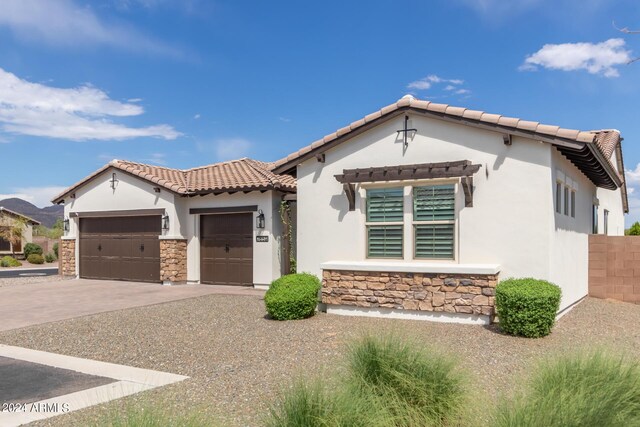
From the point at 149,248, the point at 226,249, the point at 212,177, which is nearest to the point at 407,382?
the point at 226,249

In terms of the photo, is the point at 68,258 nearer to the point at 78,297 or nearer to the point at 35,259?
the point at 78,297

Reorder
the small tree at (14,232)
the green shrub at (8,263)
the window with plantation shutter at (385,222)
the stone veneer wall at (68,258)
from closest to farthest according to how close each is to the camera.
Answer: the window with plantation shutter at (385,222) < the stone veneer wall at (68,258) < the green shrub at (8,263) < the small tree at (14,232)

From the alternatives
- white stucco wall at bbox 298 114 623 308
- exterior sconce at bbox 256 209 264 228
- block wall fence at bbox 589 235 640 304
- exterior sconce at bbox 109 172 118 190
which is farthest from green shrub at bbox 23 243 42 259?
block wall fence at bbox 589 235 640 304

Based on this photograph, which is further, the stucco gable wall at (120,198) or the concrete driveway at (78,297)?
the stucco gable wall at (120,198)

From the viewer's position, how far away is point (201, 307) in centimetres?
1197

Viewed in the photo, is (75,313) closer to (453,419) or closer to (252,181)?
(252,181)

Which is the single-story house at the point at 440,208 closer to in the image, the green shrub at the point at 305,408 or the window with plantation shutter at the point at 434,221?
the window with plantation shutter at the point at 434,221

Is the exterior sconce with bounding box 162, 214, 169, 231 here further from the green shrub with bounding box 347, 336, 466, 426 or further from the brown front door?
the green shrub with bounding box 347, 336, 466, 426

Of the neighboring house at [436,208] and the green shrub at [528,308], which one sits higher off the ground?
the neighboring house at [436,208]

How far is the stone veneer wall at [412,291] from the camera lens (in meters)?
9.48

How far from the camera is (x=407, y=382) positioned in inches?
175

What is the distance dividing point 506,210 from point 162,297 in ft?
31.6

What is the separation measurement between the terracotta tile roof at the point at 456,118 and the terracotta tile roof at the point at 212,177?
3291 mm

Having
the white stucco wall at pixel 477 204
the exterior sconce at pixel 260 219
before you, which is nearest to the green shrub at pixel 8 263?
the exterior sconce at pixel 260 219
